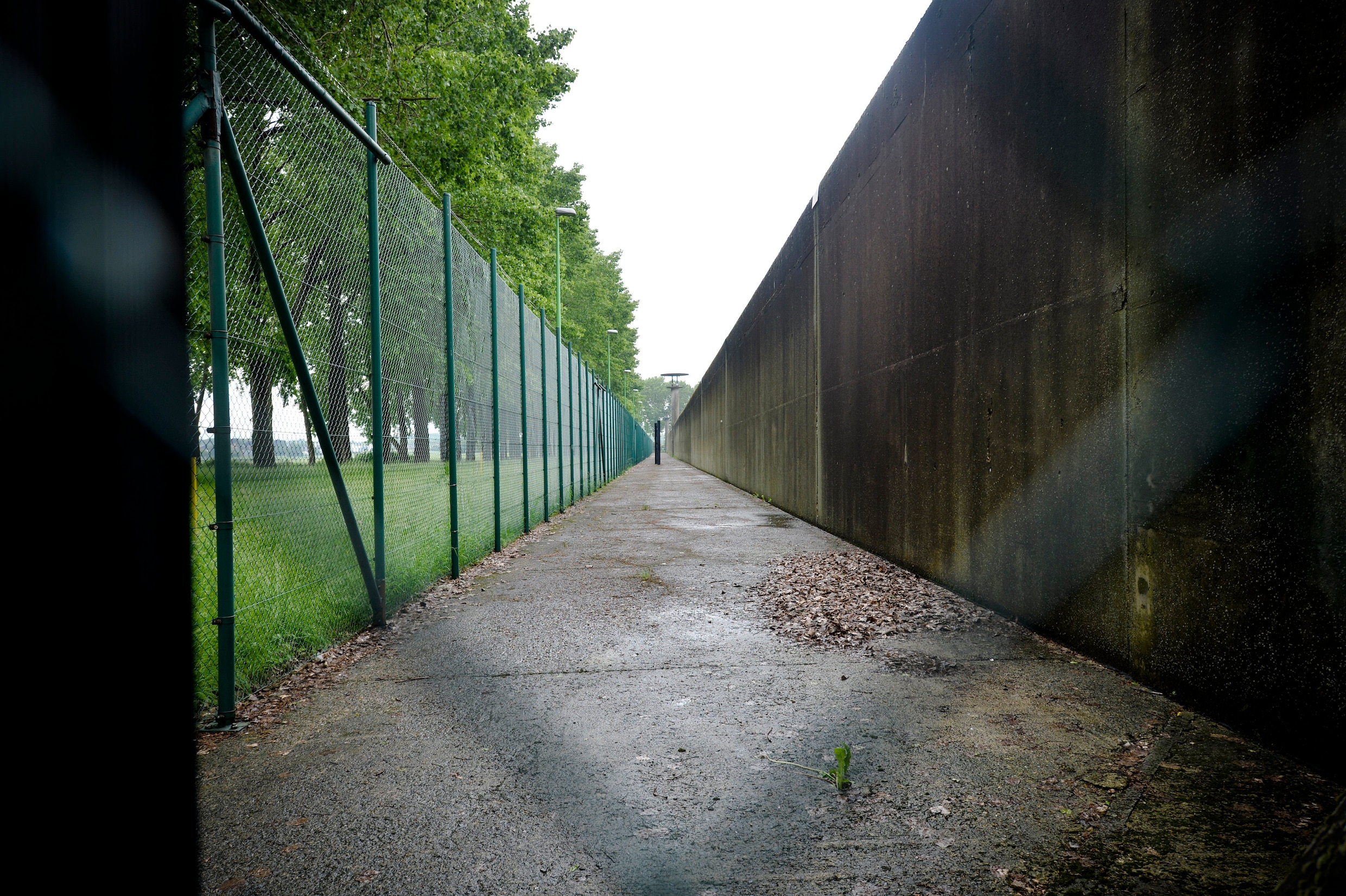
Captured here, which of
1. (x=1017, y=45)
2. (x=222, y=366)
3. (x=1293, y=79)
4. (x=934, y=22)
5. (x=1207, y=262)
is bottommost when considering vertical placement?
(x=222, y=366)

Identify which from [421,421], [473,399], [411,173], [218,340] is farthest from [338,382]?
[411,173]

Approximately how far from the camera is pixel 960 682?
359cm

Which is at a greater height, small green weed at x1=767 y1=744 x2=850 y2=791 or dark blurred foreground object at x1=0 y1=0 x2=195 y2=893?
dark blurred foreground object at x1=0 y1=0 x2=195 y2=893

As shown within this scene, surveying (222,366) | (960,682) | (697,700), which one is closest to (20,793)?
(222,366)

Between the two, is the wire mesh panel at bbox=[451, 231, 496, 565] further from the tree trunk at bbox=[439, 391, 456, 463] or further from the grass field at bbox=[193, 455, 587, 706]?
the grass field at bbox=[193, 455, 587, 706]

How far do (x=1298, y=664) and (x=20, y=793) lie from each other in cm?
360

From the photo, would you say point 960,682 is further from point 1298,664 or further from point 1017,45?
point 1017,45

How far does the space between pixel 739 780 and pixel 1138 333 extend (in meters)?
2.63

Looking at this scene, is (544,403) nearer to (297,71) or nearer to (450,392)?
(450,392)

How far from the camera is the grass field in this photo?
139 inches

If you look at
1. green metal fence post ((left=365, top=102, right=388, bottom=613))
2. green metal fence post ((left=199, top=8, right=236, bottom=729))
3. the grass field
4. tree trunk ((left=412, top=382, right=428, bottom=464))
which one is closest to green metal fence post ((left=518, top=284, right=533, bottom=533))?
tree trunk ((left=412, top=382, right=428, bottom=464))

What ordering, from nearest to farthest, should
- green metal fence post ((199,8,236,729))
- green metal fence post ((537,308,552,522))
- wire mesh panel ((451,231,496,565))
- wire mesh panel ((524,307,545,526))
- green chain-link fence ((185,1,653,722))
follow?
green metal fence post ((199,8,236,729)), green chain-link fence ((185,1,653,722)), wire mesh panel ((451,231,496,565)), wire mesh panel ((524,307,545,526)), green metal fence post ((537,308,552,522))

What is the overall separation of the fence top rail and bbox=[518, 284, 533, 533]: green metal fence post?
4221 millimetres

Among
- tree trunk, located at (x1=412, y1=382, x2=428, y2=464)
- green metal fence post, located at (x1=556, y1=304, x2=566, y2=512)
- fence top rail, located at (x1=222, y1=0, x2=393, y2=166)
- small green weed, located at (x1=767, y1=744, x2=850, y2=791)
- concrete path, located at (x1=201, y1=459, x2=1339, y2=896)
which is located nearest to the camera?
concrete path, located at (x1=201, y1=459, x2=1339, y2=896)
